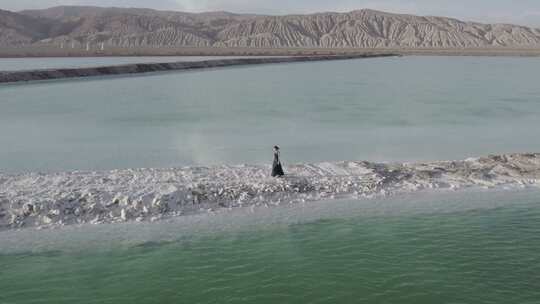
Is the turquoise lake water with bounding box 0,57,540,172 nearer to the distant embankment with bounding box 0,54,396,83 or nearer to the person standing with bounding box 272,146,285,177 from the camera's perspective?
the person standing with bounding box 272,146,285,177

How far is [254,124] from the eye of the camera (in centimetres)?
2834

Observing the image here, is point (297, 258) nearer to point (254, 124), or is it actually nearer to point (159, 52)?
point (254, 124)

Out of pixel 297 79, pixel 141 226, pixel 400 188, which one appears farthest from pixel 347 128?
pixel 297 79

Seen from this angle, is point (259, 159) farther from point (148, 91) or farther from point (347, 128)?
point (148, 91)

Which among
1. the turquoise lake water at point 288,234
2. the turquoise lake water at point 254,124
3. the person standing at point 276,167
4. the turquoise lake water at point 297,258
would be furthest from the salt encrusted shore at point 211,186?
the turquoise lake water at point 254,124

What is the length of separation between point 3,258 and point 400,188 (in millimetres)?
10454

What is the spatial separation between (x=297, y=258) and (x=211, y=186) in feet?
16.9

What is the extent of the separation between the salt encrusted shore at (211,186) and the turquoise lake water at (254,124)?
1.75m

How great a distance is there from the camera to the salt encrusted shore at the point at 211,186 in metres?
14.6

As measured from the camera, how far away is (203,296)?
1005 centimetres

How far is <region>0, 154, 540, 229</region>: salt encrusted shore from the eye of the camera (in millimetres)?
14602

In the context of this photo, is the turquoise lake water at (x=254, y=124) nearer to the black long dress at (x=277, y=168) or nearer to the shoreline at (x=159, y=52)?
the black long dress at (x=277, y=168)

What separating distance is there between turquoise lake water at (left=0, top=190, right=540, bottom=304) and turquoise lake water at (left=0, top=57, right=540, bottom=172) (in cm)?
563

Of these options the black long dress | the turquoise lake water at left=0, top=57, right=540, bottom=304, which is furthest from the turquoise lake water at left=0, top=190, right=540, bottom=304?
the black long dress
